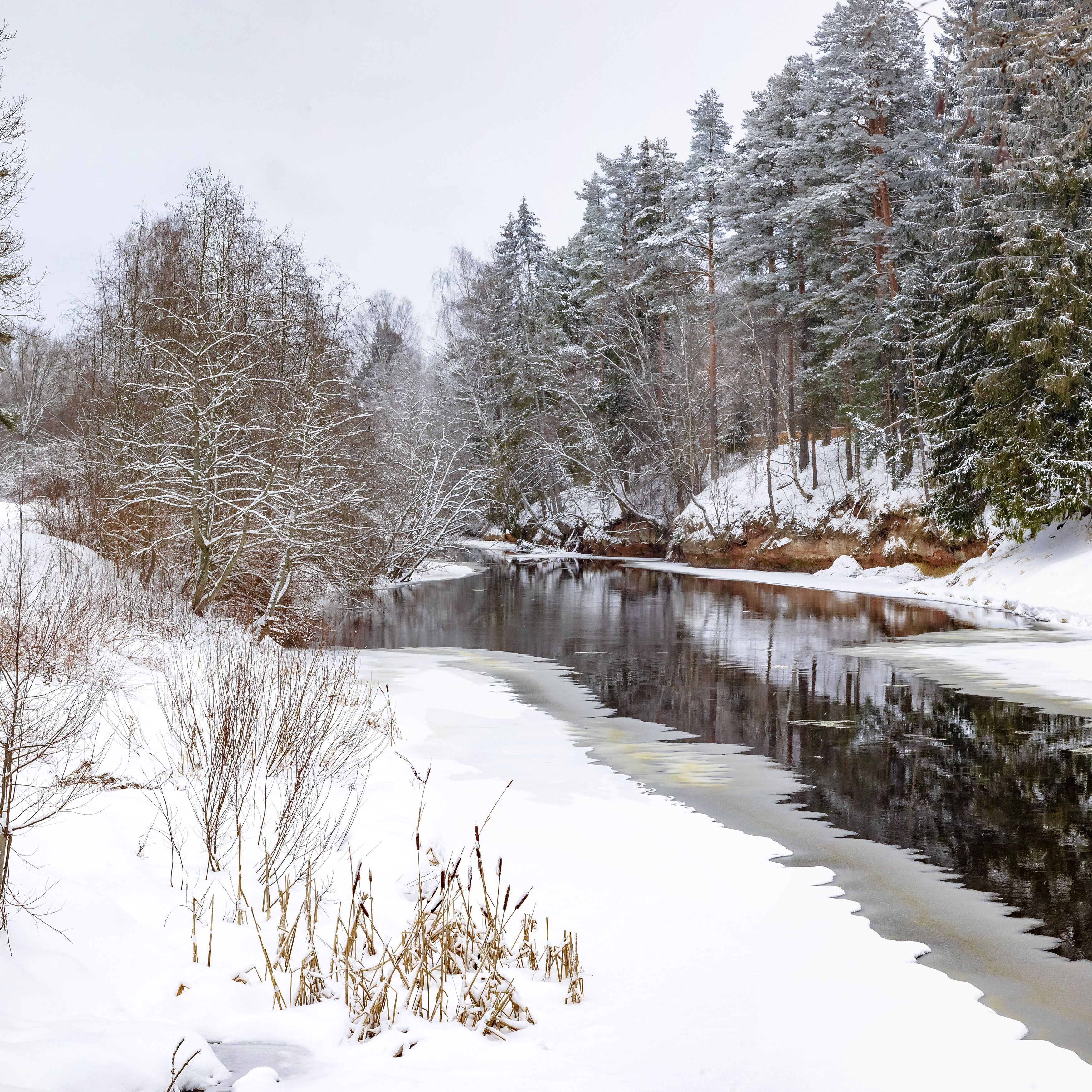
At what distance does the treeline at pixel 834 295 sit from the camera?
→ 69.9 feet

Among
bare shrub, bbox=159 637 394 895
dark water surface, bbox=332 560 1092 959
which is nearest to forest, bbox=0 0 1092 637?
dark water surface, bbox=332 560 1092 959

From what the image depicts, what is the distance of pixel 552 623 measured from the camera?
69.4 feet

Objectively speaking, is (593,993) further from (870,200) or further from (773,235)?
(773,235)

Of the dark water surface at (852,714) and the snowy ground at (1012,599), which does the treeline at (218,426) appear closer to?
the dark water surface at (852,714)

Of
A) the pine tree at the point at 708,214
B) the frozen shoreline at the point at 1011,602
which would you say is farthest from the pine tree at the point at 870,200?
the pine tree at the point at 708,214

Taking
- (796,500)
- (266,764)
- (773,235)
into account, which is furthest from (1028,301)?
(266,764)

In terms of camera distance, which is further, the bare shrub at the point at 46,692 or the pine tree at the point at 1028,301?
the pine tree at the point at 1028,301

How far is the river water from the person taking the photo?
4.98m

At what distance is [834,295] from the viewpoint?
31234 mm

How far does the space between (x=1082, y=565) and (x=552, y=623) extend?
12.8 m

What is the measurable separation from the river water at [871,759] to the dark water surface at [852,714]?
32 millimetres

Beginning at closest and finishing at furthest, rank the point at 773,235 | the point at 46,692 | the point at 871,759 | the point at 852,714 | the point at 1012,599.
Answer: the point at 46,692 → the point at 871,759 → the point at 852,714 → the point at 1012,599 → the point at 773,235

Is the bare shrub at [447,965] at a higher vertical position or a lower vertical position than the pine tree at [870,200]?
lower

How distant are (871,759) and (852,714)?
217 centimetres
